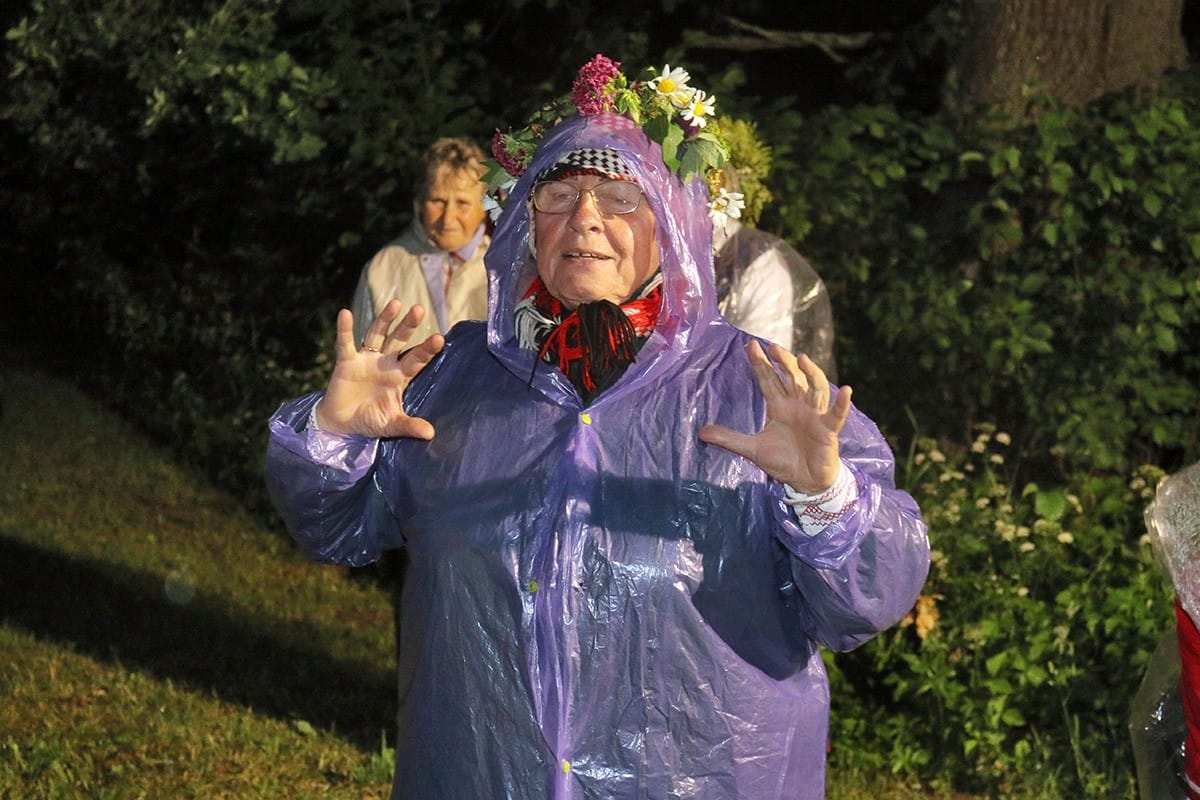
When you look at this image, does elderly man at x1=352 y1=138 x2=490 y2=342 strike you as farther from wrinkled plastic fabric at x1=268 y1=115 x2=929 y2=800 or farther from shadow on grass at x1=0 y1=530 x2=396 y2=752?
wrinkled plastic fabric at x1=268 y1=115 x2=929 y2=800

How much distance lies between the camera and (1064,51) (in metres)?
6.86

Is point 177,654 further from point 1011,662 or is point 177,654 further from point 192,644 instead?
point 1011,662

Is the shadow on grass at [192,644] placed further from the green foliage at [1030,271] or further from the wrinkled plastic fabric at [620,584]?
the wrinkled plastic fabric at [620,584]

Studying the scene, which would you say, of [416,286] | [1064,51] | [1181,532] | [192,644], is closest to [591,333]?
[1181,532]

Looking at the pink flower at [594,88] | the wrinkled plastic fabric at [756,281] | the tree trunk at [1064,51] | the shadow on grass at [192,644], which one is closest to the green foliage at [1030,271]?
the tree trunk at [1064,51]

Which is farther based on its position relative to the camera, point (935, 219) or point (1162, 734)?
point (935, 219)

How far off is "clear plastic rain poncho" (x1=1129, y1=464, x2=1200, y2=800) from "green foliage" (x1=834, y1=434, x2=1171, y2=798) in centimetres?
211

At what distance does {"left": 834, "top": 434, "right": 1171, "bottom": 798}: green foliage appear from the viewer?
17.3ft

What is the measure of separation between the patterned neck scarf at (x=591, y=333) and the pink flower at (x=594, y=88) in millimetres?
310

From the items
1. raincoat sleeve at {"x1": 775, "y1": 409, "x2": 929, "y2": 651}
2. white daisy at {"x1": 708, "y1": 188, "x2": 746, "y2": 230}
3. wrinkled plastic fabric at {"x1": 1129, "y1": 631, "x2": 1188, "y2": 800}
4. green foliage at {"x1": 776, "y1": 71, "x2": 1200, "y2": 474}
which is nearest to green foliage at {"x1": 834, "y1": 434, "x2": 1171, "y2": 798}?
green foliage at {"x1": 776, "y1": 71, "x2": 1200, "y2": 474}

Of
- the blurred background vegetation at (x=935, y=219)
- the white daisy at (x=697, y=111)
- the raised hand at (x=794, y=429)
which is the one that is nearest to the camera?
the raised hand at (x=794, y=429)

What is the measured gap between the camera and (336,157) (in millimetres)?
8906

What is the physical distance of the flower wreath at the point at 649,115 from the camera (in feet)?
9.68

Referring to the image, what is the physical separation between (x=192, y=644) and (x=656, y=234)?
4.48m
